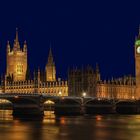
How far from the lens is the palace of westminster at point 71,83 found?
107438 mm

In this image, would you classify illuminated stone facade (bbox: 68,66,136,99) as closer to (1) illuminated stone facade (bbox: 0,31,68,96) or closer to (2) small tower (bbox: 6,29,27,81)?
(1) illuminated stone facade (bbox: 0,31,68,96)

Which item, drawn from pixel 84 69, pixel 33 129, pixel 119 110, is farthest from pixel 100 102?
pixel 33 129

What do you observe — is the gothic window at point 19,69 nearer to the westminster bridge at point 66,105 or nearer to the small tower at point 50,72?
the small tower at point 50,72

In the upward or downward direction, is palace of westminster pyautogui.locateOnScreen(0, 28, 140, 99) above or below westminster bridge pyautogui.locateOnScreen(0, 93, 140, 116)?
above

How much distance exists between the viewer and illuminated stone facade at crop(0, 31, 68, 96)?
116000mm

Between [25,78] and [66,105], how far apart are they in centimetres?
4728

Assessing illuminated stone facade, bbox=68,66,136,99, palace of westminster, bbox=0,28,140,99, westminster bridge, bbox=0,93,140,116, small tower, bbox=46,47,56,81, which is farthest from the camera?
small tower, bbox=46,47,56,81

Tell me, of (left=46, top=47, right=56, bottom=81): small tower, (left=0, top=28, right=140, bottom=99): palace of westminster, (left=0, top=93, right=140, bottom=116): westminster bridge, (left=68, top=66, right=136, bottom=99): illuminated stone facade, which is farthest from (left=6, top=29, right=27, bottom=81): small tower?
(left=0, top=93, right=140, bottom=116): westminster bridge

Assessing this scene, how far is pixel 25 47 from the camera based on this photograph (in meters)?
144

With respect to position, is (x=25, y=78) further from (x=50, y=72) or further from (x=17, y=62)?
(x=50, y=72)

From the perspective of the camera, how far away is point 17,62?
13975 centimetres

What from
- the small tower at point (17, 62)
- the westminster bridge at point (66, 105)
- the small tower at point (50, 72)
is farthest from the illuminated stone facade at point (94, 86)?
the small tower at point (17, 62)

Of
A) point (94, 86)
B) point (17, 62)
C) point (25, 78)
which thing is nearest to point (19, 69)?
point (17, 62)

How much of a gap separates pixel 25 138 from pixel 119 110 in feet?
190
